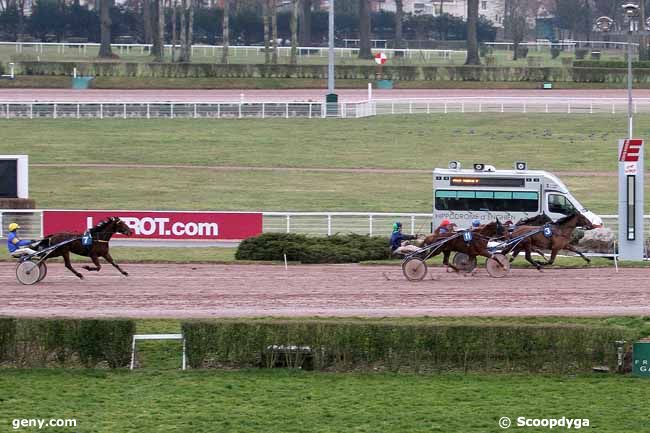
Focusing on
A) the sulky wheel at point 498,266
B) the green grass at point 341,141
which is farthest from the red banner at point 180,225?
the green grass at point 341,141

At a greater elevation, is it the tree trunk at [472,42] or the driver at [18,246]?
the tree trunk at [472,42]

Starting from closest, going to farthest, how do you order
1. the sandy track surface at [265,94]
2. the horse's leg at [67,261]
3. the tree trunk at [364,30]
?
the horse's leg at [67,261] < the sandy track surface at [265,94] < the tree trunk at [364,30]

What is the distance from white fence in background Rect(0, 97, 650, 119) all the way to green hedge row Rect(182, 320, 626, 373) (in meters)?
32.2

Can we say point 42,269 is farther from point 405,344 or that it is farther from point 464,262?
point 405,344

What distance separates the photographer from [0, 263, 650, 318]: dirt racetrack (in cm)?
1709

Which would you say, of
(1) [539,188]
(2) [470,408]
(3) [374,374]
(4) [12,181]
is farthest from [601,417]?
(4) [12,181]

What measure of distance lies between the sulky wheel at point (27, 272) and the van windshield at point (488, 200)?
9163 mm

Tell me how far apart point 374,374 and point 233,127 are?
102ft

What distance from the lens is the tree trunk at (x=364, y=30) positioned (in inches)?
2601

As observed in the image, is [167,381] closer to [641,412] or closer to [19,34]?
[641,412]

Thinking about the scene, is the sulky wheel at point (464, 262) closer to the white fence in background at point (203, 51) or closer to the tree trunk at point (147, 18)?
the white fence in background at point (203, 51)

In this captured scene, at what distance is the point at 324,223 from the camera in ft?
87.1

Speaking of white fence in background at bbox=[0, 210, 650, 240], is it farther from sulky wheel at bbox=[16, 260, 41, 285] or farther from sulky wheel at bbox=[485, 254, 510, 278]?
sulky wheel at bbox=[16, 260, 41, 285]

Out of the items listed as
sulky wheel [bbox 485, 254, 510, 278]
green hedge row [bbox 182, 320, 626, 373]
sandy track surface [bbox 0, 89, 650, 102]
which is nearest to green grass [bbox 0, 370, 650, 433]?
green hedge row [bbox 182, 320, 626, 373]
